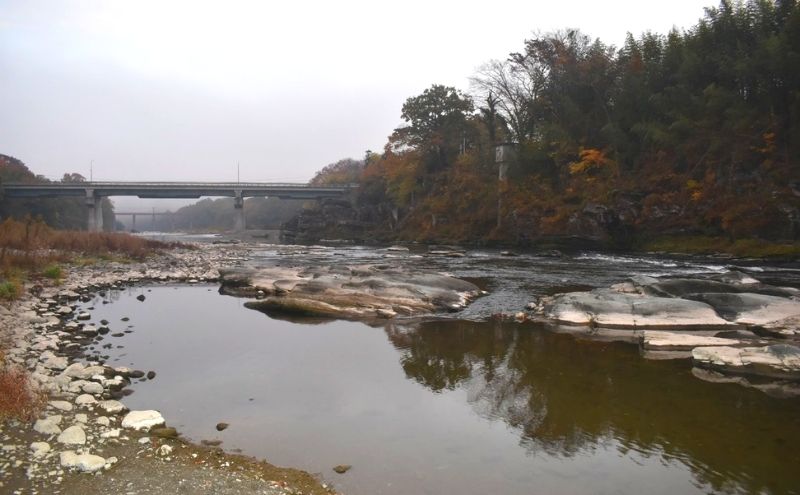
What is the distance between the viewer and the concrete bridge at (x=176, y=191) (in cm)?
9281

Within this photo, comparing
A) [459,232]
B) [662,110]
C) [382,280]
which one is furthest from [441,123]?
[382,280]

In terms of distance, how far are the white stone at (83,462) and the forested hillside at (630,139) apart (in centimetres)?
4038

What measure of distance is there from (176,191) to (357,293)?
96041mm

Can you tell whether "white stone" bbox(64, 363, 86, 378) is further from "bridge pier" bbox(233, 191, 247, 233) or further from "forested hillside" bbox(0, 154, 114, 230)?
"bridge pier" bbox(233, 191, 247, 233)

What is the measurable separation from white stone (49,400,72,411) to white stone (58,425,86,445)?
3.16 ft

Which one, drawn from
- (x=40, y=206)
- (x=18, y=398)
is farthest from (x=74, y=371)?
(x=40, y=206)

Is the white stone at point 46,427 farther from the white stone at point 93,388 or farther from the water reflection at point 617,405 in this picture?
the water reflection at point 617,405

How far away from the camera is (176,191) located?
101 meters

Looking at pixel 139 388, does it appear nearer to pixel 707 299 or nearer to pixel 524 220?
pixel 707 299

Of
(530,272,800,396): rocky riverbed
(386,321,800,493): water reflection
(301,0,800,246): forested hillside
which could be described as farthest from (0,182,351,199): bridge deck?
(386,321,800,493): water reflection

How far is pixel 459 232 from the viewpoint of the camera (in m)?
62.1

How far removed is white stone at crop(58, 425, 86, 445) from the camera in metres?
5.96

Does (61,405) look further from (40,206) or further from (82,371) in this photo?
(40,206)

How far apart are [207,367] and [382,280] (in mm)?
8931
